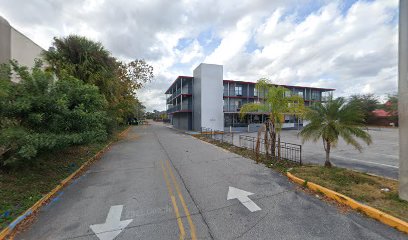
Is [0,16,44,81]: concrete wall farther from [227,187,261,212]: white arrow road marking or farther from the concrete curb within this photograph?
[227,187,261,212]: white arrow road marking

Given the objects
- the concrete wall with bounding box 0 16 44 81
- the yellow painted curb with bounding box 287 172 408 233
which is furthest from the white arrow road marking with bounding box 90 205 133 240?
the concrete wall with bounding box 0 16 44 81

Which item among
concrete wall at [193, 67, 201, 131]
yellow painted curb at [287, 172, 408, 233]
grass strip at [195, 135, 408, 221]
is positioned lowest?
yellow painted curb at [287, 172, 408, 233]

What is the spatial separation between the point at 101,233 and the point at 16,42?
1328 centimetres

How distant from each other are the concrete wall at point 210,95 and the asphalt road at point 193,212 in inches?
799

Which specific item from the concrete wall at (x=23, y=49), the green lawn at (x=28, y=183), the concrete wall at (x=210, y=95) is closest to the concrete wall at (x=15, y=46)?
the concrete wall at (x=23, y=49)

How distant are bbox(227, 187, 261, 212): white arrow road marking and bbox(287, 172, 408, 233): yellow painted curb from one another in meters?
1.98

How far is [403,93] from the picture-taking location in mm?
4359

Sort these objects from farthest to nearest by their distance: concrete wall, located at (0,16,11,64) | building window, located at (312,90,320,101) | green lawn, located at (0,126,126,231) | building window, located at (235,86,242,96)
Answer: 1. building window, located at (312,90,320,101)
2. building window, located at (235,86,242,96)
3. concrete wall, located at (0,16,11,64)
4. green lawn, located at (0,126,126,231)

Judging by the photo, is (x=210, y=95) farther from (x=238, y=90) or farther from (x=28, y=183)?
(x=28, y=183)

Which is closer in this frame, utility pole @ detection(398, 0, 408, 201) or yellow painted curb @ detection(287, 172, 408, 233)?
yellow painted curb @ detection(287, 172, 408, 233)

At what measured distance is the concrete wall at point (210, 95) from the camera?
1056 inches

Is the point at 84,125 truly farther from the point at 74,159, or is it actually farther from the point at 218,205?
the point at 218,205

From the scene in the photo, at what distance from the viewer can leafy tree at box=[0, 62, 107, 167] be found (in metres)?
4.97

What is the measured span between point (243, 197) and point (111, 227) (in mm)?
3244
